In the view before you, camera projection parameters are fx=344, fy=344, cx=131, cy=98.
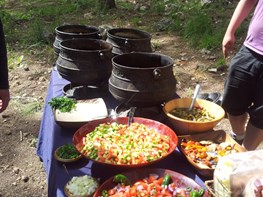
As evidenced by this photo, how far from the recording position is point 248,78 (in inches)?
93.0

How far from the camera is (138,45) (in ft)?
A: 8.46

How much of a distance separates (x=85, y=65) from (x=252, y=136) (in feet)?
4.24

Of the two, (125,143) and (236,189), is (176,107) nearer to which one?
(125,143)

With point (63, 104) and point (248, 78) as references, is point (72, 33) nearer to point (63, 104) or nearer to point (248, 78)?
point (63, 104)

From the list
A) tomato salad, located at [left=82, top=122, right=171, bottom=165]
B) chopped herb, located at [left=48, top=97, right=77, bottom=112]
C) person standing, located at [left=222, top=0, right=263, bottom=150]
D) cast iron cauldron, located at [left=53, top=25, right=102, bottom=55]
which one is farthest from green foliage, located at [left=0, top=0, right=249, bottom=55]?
tomato salad, located at [left=82, top=122, right=171, bottom=165]

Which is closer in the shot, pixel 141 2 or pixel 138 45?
pixel 138 45

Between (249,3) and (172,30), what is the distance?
482 cm

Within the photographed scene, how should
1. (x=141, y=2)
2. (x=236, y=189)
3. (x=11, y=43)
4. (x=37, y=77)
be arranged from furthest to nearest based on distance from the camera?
(x=141, y=2) → (x=11, y=43) → (x=37, y=77) → (x=236, y=189)

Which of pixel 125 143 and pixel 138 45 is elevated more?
pixel 138 45

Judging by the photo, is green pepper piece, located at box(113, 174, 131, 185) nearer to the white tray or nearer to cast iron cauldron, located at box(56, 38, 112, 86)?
the white tray

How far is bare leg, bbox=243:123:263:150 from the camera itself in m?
2.45

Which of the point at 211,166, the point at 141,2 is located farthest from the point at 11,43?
the point at 211,166

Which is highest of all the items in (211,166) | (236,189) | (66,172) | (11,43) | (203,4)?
(236,189)

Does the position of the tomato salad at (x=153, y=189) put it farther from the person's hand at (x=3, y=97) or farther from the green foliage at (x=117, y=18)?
the green foliage at (x=117, y=18)
